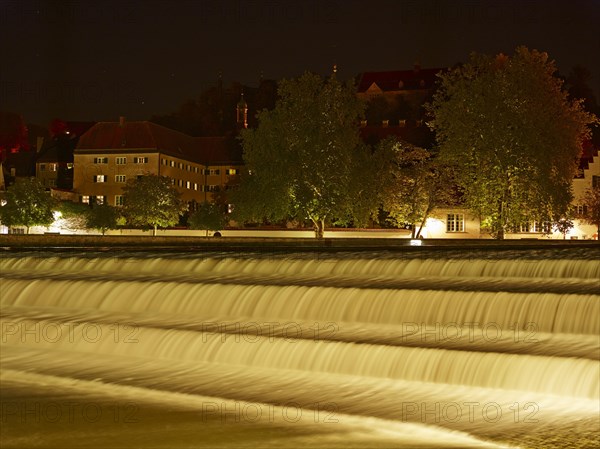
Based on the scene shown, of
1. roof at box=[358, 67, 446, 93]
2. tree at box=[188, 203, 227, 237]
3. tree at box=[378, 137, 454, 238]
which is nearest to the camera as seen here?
tree at box=[378, 137, 454, 238]

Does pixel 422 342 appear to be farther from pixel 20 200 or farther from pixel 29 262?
pixel 20 200

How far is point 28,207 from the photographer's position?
85188 millimetres

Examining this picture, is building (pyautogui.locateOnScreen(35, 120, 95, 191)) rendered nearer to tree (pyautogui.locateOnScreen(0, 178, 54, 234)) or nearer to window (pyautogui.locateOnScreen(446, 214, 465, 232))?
tree (pyautogui.locateOnScreen(0, 178, 54, 234))

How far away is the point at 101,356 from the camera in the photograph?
72.5 feet

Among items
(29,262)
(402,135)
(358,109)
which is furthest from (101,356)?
(402,135)

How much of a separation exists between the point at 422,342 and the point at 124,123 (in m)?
98.1

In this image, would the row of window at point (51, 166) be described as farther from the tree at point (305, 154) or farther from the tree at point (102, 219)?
the tree at point (305, 154)

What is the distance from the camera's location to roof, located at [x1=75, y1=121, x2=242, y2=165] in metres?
110

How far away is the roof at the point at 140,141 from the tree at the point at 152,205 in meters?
21.7

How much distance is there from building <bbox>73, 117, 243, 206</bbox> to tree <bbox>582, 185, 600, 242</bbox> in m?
41.2

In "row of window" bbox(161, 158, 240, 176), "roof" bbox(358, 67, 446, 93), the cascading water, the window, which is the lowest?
the cascading water

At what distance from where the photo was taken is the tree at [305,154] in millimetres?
62094

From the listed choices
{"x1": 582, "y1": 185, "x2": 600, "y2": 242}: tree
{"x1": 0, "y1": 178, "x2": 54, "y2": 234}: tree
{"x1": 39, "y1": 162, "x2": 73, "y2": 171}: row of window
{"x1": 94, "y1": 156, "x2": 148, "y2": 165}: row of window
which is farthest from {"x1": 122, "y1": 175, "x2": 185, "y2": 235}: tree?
{"x1": 582, "y1": 185, "x2": 600, "y2": 242}: tree

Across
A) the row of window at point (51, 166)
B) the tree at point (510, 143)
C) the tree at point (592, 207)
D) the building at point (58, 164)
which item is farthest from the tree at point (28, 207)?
the tree at point (592, 207)
